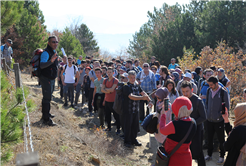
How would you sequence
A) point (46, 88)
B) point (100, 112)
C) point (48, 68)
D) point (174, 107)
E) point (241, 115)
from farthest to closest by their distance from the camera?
point (100, 112), point (46, 88), point (48, 68), point (241, 115), point (174, 107)

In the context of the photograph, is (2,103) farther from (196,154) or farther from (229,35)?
(229,35)

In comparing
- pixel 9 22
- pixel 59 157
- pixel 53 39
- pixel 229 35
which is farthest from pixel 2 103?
pixel 229 35

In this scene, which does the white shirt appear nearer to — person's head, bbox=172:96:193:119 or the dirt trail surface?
the dirt trail surface

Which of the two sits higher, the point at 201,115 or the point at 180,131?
the point at 180,131

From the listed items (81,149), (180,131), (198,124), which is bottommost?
(81,149)

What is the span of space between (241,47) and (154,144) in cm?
1833

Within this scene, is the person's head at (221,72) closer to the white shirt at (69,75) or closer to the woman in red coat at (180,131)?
the woman in red coat at (180,131)

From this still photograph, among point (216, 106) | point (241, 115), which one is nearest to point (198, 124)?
point (216, 106)

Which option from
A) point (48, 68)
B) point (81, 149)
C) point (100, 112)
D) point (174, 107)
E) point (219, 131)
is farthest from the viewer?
point (100, 112)

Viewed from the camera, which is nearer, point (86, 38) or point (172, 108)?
point (172, 108)

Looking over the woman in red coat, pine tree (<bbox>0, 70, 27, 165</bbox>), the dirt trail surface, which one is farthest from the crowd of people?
pine tree (<bbox>0, 70, 27, 165</bbox>)

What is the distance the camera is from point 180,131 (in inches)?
124

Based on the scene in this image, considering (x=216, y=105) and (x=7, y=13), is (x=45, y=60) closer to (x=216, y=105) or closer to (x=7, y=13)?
(x=7, y=13)

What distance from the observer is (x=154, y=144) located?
714 centimetres
